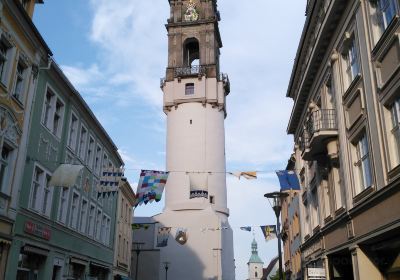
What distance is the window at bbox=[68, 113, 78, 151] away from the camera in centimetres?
2433

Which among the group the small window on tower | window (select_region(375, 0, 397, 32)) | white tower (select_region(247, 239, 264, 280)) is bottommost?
window (select_region(375, 0, 397, 32))

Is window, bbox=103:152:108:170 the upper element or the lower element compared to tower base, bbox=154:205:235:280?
upper

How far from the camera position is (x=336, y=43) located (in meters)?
17.6

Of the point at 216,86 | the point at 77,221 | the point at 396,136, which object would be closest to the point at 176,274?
the point at 216,86

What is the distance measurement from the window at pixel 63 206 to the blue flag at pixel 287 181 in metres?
10.4

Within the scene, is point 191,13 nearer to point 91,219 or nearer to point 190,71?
point 190,71

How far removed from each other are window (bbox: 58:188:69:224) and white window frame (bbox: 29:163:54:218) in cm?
139

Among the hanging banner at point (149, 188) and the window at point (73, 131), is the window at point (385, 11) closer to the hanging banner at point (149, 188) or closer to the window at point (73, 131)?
the hanging banner at point (149, 188)

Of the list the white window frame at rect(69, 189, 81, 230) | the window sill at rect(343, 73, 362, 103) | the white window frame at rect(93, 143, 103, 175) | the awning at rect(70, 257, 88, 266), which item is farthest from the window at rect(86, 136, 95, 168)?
the window sill at rect(343, 73, 362, 103)

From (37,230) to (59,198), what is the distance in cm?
318

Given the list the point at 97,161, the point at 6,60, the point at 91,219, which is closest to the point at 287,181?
the point at 91,219

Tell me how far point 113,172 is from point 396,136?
15370mm

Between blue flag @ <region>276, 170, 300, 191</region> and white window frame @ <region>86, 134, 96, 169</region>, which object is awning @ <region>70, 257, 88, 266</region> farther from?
blue flag @ <region>276, 170, 300, 191</region>

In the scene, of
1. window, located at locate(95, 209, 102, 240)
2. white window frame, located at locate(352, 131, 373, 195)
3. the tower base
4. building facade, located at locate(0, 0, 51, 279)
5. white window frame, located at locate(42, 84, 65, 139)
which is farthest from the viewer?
the tower base
